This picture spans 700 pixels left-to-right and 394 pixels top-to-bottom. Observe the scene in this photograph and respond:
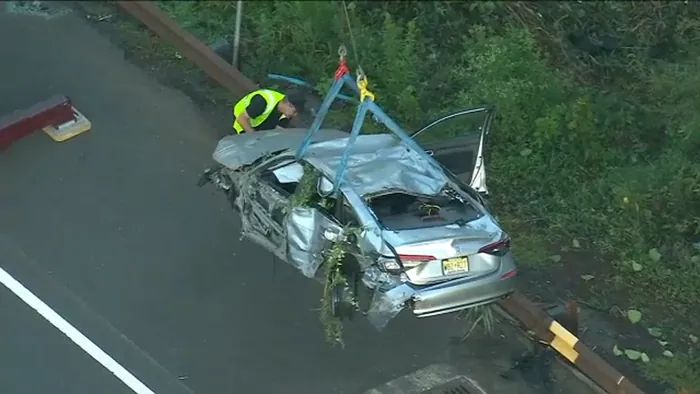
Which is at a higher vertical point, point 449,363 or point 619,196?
point 619,196

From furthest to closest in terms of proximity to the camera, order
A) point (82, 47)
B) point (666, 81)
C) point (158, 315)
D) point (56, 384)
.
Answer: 1. point (82, 47)
2. point (666, 81)
3. point (158, 315)
4. point (56, 384)

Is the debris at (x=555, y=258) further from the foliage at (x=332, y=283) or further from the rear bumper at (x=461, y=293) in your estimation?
the foliage at (x=332, y=283)

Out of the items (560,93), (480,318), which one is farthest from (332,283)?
(560,93)

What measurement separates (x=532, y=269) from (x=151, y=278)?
3774mm

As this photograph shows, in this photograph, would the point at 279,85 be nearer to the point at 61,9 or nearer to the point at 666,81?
the point at 61,9

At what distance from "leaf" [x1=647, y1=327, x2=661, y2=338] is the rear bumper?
1.73 meters

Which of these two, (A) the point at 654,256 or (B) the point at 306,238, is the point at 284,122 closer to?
(B) the point at 306,238

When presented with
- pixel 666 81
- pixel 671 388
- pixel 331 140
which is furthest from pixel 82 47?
pixel 671 388

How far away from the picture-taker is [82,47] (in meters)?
13.5

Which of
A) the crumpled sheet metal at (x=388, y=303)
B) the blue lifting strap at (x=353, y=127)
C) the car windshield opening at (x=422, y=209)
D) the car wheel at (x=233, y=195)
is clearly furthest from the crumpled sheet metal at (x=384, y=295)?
the car wheel at (x=233, y=195)

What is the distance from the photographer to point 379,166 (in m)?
9.70

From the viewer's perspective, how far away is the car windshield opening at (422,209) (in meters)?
9.30

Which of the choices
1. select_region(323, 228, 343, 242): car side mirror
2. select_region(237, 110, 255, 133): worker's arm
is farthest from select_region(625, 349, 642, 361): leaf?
select_region(237, 110, 255, 133): worker's arm

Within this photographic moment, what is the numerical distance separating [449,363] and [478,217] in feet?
4.58
